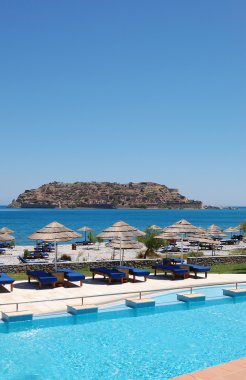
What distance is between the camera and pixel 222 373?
6988 millimetres

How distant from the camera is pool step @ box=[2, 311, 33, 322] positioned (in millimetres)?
10727

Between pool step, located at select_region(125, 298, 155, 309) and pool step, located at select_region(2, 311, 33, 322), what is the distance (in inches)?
119

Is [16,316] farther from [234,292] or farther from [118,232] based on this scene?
[234,292]

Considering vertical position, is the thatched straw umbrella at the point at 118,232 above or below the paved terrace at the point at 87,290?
above

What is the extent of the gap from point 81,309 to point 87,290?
302 cm

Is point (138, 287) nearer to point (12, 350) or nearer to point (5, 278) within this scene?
point (5, 278)

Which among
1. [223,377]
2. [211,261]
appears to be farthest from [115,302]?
[211,261]

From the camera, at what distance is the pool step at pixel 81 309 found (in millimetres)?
11562

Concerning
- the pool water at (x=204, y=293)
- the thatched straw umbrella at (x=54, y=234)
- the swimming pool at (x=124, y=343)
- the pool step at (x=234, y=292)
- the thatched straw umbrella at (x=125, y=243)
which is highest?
the thatched straw umbrella at (x=54, y=234)

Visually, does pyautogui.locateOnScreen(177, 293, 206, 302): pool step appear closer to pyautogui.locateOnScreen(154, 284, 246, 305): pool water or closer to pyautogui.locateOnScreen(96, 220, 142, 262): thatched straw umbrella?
pyautogui.locateOnScreen(154, 284, 246, 305): pool water

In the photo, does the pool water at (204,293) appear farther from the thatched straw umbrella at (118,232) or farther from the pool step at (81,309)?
the thatched straw umbrella at (118,232)

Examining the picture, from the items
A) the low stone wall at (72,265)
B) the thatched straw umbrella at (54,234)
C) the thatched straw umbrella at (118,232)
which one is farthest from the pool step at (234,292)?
the low stone wall at (72,265)

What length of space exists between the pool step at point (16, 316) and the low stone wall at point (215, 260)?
1162 centimetres

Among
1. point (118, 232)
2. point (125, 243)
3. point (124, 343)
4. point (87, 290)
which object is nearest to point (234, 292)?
point (87, 290)
